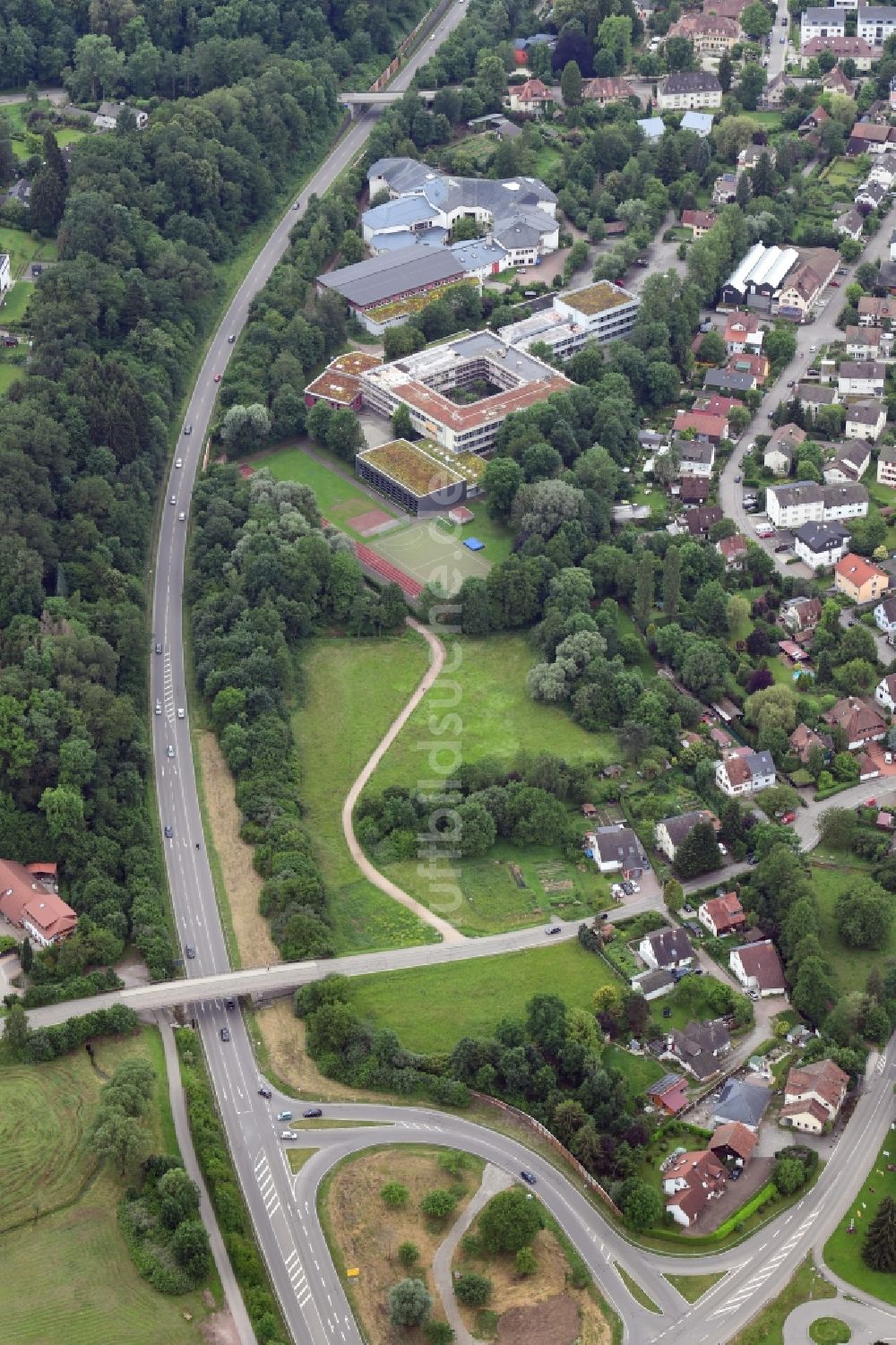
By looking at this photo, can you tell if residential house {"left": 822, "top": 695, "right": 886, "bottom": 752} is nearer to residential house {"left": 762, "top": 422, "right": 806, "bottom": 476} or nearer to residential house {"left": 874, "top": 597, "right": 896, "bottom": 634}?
residential house {"left": 874, "top": 597, "right": 896, "bottom": 634}

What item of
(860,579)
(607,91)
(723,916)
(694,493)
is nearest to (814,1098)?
(723,916)

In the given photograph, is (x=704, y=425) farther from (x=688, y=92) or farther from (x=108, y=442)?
(x=688, y=92)

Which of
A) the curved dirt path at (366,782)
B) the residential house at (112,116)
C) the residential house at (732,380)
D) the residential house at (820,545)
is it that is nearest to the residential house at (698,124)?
the residential house at (732,380)

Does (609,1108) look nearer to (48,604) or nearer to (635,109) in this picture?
(48,604)

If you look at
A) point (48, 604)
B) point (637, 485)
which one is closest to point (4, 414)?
point (48, 604)

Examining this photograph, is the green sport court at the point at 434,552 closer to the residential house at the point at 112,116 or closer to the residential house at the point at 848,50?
the residential house at the point at 112,116

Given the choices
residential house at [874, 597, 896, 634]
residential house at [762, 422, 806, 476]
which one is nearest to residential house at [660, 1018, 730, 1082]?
residential house at [874, 597, 896, 634]
